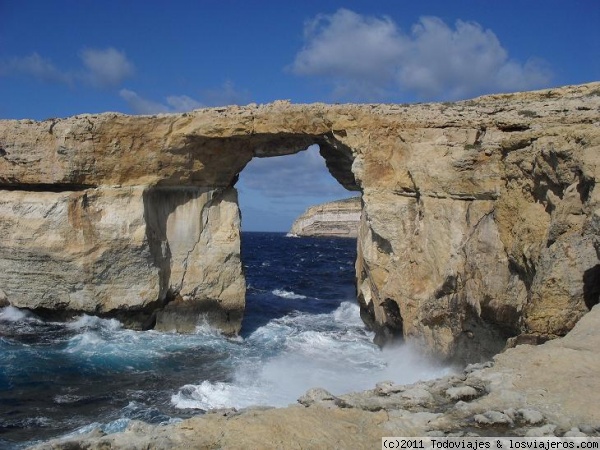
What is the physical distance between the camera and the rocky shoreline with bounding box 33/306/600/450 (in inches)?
215

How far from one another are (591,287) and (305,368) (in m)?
9.07

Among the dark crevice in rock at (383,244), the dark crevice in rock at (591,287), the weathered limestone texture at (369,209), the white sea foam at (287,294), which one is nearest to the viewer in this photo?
the dark crevice in rock at (591,287)

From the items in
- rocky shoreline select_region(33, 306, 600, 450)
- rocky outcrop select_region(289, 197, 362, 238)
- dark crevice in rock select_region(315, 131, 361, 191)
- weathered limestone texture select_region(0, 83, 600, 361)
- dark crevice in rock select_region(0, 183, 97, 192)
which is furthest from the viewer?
rocky outcrop select_region(289, 197, 362, 238)

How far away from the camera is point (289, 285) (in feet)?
113

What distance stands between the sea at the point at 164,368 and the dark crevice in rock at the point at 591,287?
554 centimetres

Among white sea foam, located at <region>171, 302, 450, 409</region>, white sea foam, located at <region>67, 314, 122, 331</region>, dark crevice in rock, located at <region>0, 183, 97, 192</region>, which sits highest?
dark crevice in rock, located at <region>0, 183, 97, 192</region>

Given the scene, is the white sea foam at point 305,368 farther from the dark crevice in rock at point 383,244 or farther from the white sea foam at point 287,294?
the white sea foam at point 287,294

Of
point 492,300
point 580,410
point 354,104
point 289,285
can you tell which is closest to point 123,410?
point 492,300

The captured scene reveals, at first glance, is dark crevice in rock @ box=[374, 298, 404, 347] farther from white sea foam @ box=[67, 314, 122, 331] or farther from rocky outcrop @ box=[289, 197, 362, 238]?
rocky outcrop @ box=[289, 197, 362, 238]

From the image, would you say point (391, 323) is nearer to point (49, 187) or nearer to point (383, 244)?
point (383, 244)

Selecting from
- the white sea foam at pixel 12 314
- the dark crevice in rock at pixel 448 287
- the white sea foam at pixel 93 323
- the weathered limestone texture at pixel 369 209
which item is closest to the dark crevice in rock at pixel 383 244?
the weathered limestone texture at pixel 369 209

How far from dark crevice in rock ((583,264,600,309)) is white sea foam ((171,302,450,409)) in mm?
5316

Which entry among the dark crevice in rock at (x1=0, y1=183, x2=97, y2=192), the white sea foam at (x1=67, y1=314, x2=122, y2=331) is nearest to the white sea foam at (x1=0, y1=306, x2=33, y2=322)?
the white sea foam at (x1=67, y1=314, x2=122, y2=331)

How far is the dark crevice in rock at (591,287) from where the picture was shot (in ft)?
29.1
